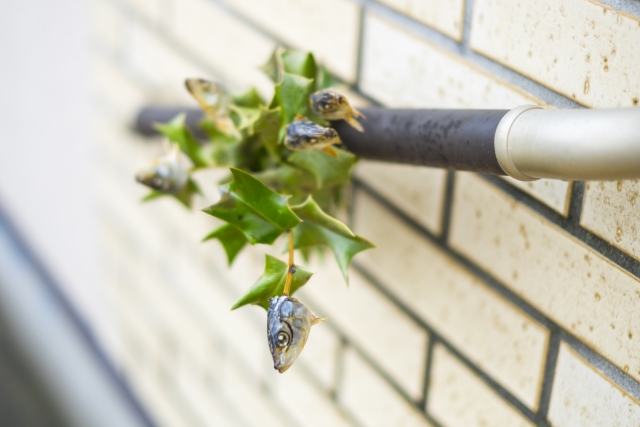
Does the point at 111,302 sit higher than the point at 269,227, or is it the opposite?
the point at 269,227

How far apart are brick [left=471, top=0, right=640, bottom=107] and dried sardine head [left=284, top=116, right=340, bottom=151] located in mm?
131

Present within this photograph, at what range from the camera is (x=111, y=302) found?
44.8 inches

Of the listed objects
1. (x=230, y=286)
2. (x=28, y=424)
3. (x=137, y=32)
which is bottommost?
(x=28, y=424)

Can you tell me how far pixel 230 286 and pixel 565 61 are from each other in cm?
51

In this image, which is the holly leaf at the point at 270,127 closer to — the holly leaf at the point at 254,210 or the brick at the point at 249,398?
the holly leaf at the point at 254,210

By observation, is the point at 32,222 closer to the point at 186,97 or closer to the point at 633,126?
the point at 186,97

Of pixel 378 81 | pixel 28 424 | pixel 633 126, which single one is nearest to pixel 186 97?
pixel 378 81

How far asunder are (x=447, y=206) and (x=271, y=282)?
0.18 meters

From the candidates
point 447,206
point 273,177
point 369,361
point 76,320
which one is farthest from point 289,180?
point 76,320

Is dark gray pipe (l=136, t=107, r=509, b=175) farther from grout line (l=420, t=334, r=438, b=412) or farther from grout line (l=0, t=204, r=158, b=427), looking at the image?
grout line (l=0, t=204, r=158, b=427)

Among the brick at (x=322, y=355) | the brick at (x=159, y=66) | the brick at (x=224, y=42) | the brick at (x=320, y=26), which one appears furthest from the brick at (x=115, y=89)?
the brick at (x=322, y=355)

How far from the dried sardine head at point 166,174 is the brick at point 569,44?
22 centimetres

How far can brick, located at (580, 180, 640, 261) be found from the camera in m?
0.34

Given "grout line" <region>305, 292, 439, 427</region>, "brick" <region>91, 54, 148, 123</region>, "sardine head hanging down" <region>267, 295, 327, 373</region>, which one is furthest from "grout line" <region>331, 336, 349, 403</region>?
"brick" <region>91, 54, 148, 123</region>
